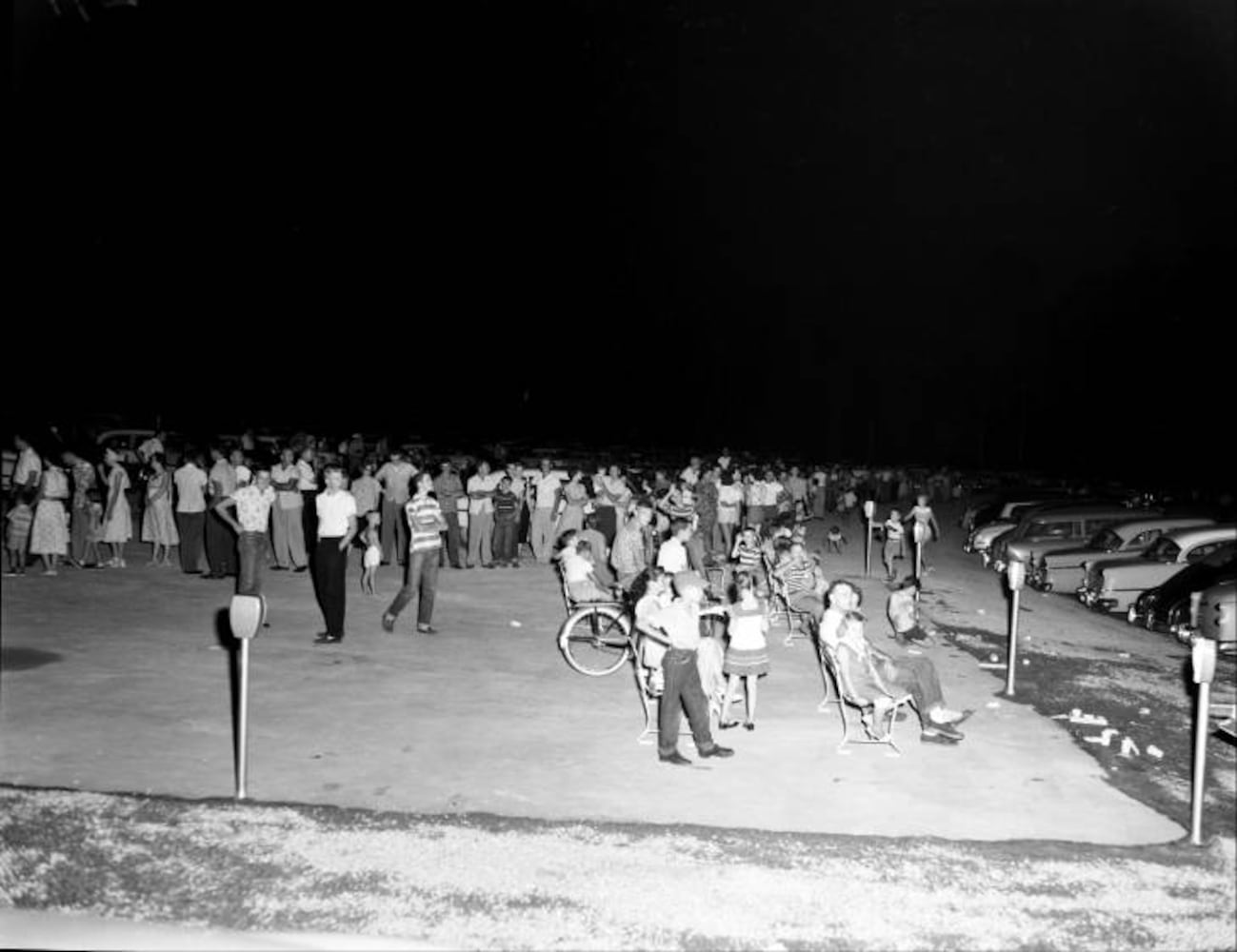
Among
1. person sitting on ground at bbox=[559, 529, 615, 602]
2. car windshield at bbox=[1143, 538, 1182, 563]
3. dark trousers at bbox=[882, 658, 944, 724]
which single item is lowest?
dark trousers at bbox=[882, 658, 944, 724]

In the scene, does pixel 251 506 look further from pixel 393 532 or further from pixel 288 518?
pixel 393 532

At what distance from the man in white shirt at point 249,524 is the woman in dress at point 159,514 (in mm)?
4783

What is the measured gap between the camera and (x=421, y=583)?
12.1 metres

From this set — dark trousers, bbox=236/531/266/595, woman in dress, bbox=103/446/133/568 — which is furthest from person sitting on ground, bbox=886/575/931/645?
woman in dress, bbox=103/446/133/568

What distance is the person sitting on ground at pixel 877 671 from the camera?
848 cm

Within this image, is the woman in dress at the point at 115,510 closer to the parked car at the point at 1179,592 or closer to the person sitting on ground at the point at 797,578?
the person sitting on ground at the point at 797,578

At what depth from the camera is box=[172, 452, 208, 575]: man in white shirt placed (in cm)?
1500

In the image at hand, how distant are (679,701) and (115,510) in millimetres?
11278

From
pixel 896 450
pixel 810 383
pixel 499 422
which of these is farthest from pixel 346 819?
pixel 810 383

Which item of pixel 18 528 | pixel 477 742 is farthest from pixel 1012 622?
pixel 18 528

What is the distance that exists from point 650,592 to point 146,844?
4.11 meters

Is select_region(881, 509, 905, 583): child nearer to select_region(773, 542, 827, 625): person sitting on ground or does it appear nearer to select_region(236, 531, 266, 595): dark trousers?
Result: select_region(773, 542, 827, 625): person sitting on ground

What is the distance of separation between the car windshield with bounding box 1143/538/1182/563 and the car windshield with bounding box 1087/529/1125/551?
1.25 meters

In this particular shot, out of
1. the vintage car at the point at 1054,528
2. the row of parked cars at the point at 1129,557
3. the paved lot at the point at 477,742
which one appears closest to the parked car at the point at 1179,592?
the row of parked cars at the point at 1129,557
